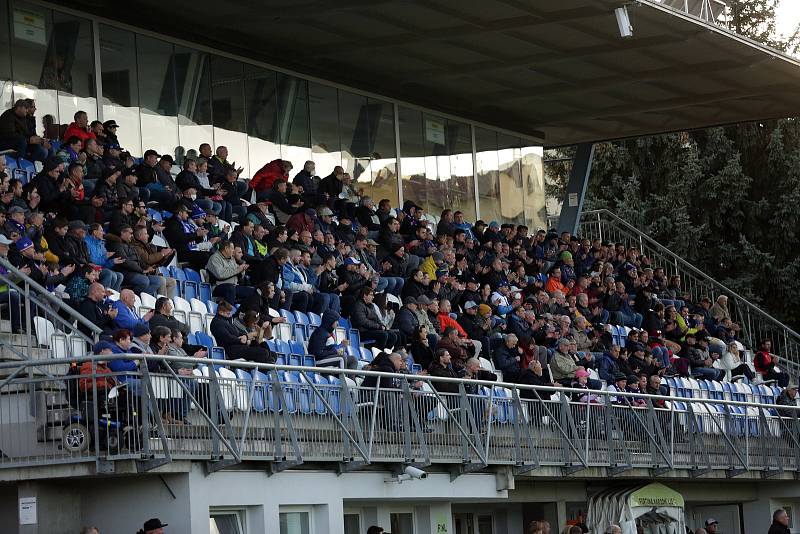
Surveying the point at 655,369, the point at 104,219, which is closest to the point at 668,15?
the point at 655,369

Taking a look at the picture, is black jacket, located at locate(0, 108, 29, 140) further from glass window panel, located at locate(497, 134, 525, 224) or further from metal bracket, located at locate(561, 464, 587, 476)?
glass window panel, located at locate(497, 134, 525, 224)

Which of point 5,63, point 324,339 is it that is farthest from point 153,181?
point 324,339

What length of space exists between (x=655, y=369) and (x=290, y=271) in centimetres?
675

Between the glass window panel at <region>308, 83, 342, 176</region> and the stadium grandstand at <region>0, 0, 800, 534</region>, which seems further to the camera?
the glass window panel at <region>308, 83, 342, 176</region>

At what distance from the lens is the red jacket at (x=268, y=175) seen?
22484 mm

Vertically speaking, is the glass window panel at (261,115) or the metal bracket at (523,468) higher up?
the glass window panel at (261,115)

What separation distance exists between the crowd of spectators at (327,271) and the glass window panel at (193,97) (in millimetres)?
384

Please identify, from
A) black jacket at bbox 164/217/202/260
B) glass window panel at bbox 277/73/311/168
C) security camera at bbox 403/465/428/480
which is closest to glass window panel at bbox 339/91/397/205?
glass window panel at bbox 277/73/311/168

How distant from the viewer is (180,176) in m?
19.8

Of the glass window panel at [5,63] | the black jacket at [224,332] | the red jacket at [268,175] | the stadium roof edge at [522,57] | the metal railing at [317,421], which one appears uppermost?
the stadium roof edge at [522,57]

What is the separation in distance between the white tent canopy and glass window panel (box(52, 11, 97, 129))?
907 cm

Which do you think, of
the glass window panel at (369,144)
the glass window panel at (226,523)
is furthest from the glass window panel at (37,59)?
the glass window panel at (226,523)

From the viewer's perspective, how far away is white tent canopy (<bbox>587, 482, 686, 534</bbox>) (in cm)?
1977

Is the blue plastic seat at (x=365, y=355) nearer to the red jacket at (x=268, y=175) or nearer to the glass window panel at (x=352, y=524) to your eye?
the glass window panel at (x=352, y=524)
